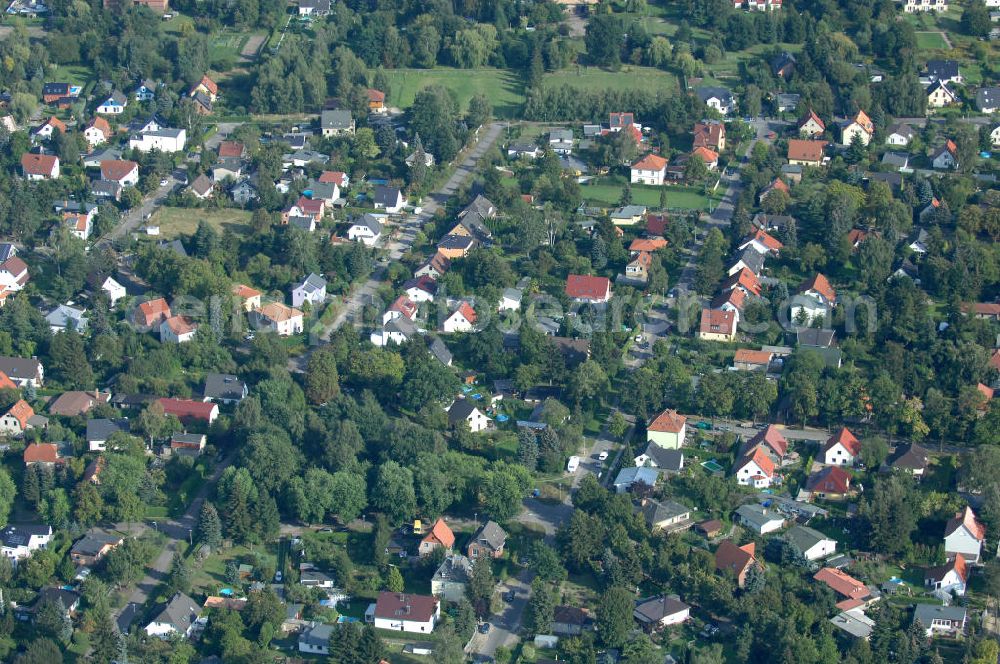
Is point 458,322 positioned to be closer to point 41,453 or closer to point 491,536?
point 491,536

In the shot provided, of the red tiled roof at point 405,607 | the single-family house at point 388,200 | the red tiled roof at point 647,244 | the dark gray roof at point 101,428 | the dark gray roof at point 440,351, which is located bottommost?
the single-family house at point 388,200

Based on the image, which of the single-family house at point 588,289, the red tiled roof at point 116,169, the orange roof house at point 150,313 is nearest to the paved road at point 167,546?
the orange roof house at point 150,313

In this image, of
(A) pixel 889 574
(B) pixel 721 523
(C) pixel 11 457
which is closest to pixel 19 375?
(C) pixel 11 457

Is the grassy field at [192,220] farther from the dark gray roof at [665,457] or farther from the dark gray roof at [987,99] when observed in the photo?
the dark gray roof at [987,99]

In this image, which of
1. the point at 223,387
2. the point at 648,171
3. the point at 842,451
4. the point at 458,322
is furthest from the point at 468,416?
the point at 648,171

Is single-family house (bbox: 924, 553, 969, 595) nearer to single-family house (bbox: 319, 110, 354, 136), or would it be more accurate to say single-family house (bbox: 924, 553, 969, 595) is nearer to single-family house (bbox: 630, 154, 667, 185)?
single-family house (bbox: 630, 154, 667, 185)

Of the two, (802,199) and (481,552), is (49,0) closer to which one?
(802,199)
